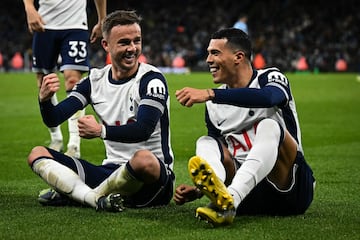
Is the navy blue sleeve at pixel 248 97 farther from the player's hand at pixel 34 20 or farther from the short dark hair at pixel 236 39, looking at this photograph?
the player's hand at pixel 34 20

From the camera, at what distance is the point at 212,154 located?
17.7ft

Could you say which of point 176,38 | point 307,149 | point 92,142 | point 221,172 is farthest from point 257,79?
point 176,38

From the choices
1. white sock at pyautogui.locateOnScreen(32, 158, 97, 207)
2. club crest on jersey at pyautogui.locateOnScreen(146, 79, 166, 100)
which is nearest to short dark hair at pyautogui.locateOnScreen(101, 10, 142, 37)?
club crest on jersey at pyautogui.locateOnScreen(146, 79, 166, 100)

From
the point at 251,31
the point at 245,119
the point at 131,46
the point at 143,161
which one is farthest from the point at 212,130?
the point at 251,31

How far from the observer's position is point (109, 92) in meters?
6.11

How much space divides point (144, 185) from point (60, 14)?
4245mm

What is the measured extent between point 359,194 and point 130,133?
211cm

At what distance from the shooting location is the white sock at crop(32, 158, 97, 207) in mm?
5809

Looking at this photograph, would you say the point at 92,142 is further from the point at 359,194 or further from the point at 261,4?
the point at 261,4

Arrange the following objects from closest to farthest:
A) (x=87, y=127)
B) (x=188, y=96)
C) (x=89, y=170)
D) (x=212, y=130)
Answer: (x=188, y=96) < (x=87, y=127) < (x=212, y=130) < (x=89, y=170)

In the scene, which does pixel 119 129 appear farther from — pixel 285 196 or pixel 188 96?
pixel 285 196

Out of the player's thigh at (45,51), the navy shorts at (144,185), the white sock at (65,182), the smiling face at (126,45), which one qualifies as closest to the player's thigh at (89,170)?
the navy shorts at (144,185)

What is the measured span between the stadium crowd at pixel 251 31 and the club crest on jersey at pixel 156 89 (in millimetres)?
31334

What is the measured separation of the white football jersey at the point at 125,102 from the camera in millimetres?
5945
